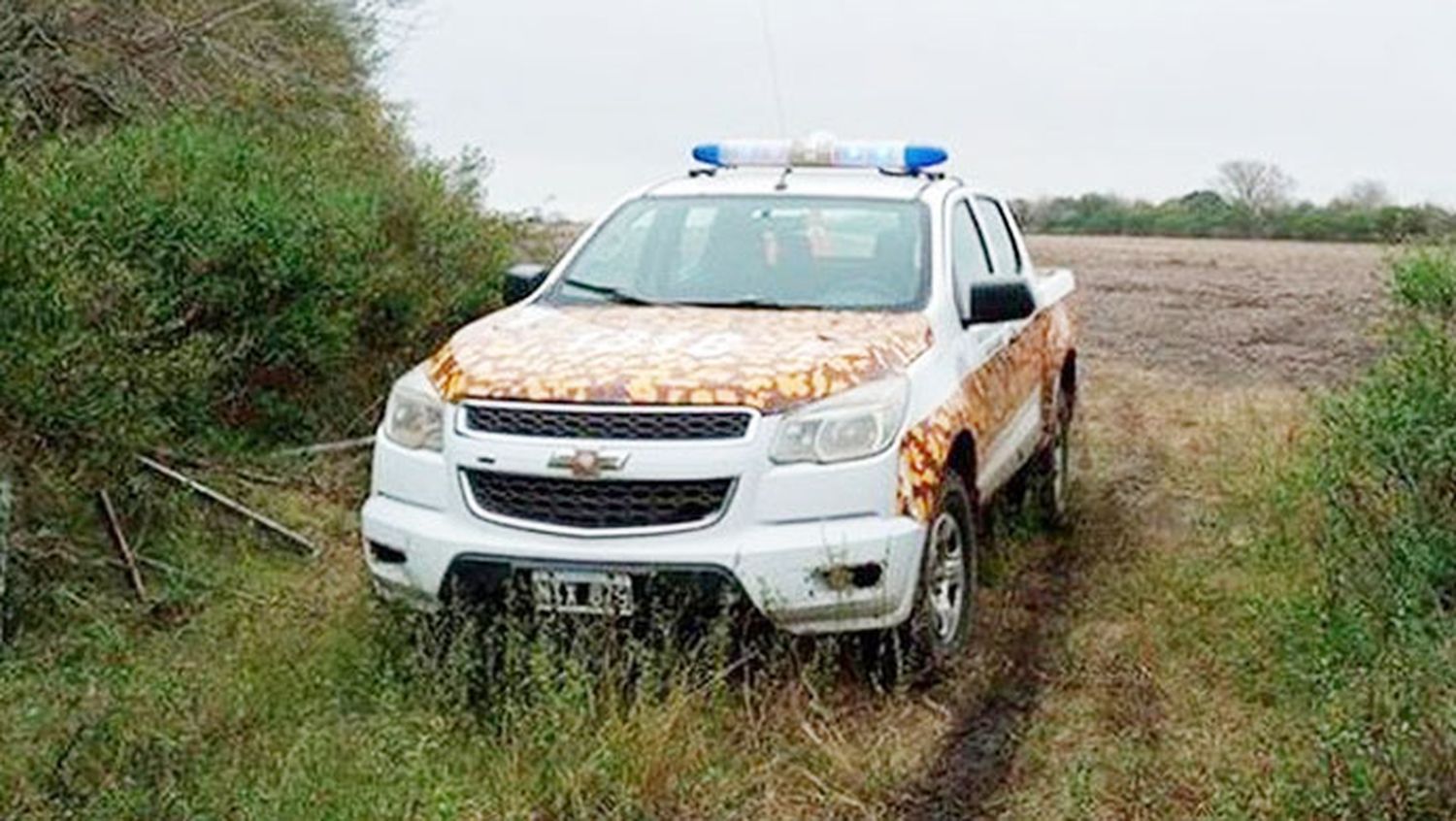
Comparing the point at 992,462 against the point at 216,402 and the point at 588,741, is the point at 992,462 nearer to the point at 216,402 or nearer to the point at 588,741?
the point at 588,741

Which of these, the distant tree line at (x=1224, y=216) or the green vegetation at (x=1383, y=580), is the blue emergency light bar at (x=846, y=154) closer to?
the green vegetation at (x=1383, y=580)

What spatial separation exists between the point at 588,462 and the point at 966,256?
2.57 meters

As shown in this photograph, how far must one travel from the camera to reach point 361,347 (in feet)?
33.1

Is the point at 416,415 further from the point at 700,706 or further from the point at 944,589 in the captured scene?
the point at 944,589

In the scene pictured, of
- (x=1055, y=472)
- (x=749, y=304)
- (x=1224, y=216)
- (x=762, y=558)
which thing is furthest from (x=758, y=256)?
(x=1224, y=216)

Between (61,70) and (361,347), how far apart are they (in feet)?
9.98

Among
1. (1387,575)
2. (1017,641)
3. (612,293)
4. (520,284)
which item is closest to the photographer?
(1387,575)

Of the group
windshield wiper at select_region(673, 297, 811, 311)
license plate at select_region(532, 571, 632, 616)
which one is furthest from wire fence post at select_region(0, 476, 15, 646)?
windshield wiper at select_region(673, 297, 811, 311)

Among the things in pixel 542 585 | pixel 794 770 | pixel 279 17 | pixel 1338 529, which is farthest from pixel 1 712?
pixel 279 17

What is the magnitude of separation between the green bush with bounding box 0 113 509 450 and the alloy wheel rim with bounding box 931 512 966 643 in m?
2.96

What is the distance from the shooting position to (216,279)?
879 cm

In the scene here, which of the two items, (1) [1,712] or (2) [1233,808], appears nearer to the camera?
(2) [1233,808]

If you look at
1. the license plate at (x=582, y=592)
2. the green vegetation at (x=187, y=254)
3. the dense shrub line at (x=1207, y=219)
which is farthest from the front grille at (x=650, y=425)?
the dense shrub line at (x=1207, y=219)

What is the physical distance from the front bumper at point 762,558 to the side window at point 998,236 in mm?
2764
